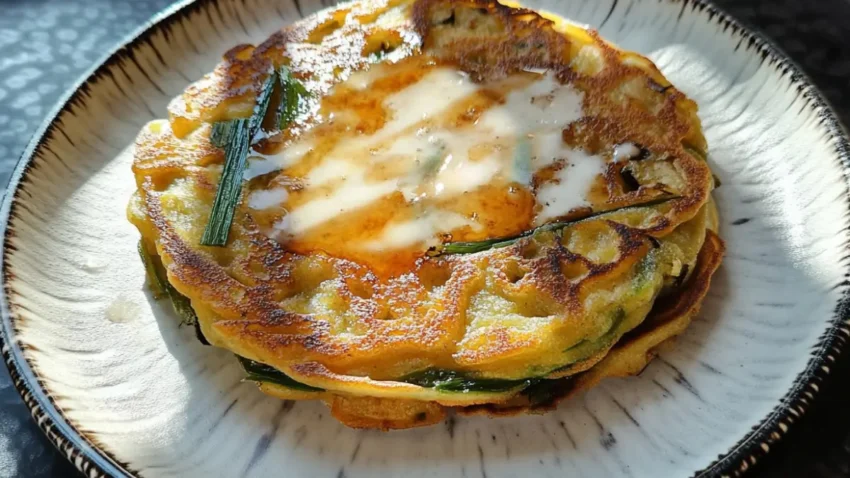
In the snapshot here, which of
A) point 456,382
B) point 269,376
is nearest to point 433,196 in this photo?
point 456,382

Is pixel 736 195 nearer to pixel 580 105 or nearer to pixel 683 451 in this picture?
pixel 580 105

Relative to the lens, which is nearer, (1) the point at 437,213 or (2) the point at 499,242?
(2) the point at 499,242

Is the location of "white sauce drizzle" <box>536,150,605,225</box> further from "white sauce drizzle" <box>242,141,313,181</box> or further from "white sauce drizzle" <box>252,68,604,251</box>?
"white sauce drizzle" <box>242,141,313,181</box>

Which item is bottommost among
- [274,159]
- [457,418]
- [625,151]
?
[457,418]

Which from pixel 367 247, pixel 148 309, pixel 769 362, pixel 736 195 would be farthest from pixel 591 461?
pixel 148 309

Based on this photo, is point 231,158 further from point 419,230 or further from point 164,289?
point 419,230

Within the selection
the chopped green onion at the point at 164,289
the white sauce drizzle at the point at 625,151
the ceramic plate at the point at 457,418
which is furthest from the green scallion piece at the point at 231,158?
the white sauce drizzle at the point at 625,151

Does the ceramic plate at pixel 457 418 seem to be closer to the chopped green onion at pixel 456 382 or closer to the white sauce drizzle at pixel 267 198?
the chopped green onion at pixel 456 382
